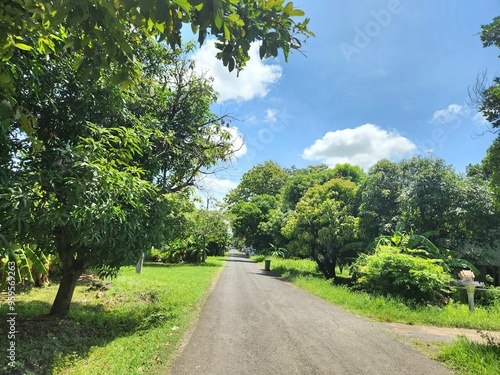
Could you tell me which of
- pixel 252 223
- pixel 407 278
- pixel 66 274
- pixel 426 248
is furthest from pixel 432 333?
pixel 252 223

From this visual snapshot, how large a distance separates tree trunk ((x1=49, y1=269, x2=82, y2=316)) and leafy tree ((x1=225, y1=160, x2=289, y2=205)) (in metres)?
45.3

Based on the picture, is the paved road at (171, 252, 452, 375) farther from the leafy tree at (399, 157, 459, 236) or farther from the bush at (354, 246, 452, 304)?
the leafy tree at (399, 157, 459, 236)

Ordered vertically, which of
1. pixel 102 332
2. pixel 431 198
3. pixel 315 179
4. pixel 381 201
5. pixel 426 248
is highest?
pixel 315 179

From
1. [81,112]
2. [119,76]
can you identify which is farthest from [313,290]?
[119,76]

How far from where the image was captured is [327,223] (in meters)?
18.9

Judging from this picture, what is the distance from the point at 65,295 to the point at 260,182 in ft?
152

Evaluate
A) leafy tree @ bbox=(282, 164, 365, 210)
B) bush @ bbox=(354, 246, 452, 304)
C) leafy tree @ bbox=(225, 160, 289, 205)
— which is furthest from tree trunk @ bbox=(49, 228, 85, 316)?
leafy tree @ bbox=(225, 160, 289, 205)

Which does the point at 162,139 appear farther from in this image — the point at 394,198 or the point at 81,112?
the point at 394,198

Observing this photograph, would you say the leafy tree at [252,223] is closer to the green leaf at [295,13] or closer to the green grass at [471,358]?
the green grass at [471,358]

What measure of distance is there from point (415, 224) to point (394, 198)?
193 cm

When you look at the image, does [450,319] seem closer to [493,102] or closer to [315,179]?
[493,102]

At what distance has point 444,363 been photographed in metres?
5.25

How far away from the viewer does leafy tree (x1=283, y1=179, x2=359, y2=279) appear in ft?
59.8

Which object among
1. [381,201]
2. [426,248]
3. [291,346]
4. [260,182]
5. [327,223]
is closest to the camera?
[291,346]
